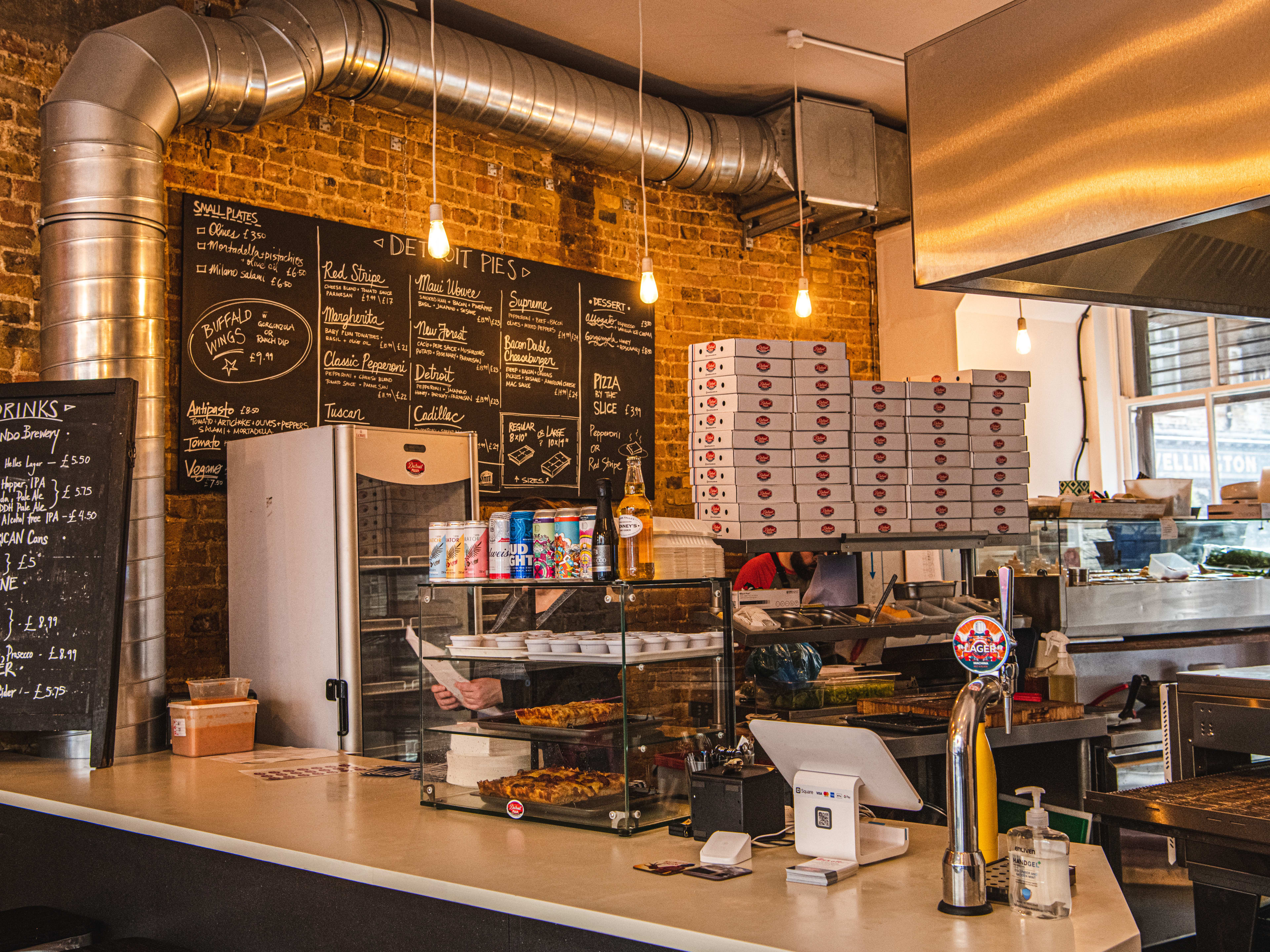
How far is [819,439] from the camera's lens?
4.65 meters

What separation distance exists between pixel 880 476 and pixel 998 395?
765 millimetres

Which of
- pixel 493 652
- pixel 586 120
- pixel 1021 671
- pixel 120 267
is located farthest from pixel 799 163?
pixel 493 652

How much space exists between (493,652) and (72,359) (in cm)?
199

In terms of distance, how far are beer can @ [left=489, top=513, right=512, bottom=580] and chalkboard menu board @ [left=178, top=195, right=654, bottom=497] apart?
2130mm

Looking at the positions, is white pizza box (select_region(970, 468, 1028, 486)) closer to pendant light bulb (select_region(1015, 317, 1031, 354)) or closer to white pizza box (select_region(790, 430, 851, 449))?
white pizza box (select_region(790, 430, 851, 449))

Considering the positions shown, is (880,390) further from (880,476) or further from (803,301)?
(803,301)

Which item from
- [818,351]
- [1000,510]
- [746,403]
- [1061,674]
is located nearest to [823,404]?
[818,351]

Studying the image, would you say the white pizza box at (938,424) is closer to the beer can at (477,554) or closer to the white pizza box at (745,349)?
the white pizza box at (745,349)

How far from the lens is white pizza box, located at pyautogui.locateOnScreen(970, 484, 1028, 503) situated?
16.5ft

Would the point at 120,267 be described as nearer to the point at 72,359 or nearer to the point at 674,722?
the point at 72,359

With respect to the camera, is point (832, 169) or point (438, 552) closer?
point (438, 552)

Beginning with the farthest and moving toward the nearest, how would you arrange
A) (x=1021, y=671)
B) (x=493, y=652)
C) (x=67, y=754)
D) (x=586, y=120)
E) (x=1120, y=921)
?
(x=586, y=120) → (x=1021, y=671) → (x=67, y=754) → (x=493, y=652) → (x=1120, y=921)

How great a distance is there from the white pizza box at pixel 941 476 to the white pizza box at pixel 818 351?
0.62m

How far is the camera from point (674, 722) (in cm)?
239
